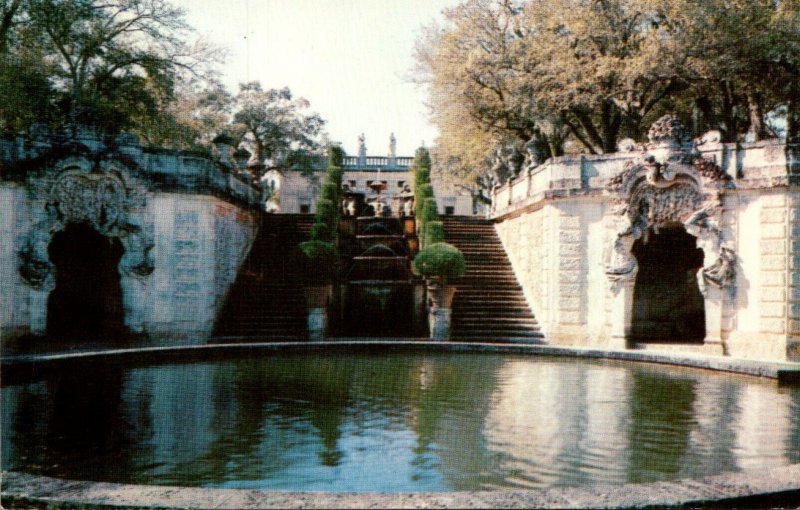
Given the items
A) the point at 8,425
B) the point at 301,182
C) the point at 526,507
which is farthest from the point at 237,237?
the point at 301,182

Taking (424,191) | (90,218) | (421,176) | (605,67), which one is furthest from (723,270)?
(90,218)

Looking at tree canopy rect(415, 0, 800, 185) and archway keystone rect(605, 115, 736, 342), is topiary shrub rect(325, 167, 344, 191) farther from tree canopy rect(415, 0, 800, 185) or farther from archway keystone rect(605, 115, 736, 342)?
archway keystone rect(605, 115, 736, 342)

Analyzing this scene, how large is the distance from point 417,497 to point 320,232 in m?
16.4

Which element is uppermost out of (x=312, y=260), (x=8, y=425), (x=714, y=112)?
(x=714, y=112)

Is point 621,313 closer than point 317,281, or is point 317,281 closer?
point 621,313

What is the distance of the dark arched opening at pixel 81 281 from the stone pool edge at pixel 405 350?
14.5ft

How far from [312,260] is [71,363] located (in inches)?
266

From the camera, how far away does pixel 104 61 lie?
22.5 metres

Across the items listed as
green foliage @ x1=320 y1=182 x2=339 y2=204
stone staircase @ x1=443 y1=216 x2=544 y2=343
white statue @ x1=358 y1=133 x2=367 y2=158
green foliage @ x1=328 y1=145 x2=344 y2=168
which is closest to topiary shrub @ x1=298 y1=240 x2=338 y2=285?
stone staircase @ x1=443 y1=216 x2=544 y2=343

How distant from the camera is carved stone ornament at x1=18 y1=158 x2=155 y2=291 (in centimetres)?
1594

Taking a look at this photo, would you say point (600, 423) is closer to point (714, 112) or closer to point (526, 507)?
point (526, 507)

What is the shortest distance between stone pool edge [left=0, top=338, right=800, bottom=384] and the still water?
395 millimetres

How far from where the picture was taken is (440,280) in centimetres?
1739

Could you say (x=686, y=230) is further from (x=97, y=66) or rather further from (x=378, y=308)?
(x=97, y=66)
